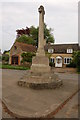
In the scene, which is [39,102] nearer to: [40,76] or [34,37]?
[40,76]

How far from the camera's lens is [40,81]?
31.2 ft

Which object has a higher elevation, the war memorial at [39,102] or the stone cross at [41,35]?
the stone cross at [41,35]

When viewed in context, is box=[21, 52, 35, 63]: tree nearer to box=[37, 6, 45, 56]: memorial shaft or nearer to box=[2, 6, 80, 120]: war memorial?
box=[37, 6, 45, 56]: memorial shaft

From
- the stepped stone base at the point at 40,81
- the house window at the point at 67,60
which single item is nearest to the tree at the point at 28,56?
the house window at the point at 67,60

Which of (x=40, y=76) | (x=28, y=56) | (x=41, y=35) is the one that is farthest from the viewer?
(x=28, y=56)

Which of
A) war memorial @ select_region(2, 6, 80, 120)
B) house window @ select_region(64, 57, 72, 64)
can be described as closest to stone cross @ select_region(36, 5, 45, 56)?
war memorial @ select_region(2, 6, 80, 120)

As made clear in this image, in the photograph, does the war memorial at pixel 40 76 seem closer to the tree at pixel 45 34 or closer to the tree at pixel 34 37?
the tree at pixel 34 37

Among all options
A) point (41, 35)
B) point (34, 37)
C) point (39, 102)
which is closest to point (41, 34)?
point (41, 35)

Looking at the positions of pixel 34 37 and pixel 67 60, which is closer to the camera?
pixel 67 60

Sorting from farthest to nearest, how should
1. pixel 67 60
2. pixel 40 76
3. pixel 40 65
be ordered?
pixel 67 60 < pixel 40 65 < pixel 40 76

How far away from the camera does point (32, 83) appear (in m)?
9.30

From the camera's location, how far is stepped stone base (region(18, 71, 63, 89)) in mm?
9293

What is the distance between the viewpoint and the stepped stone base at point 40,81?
9.29 metres

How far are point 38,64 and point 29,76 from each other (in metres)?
1.25
